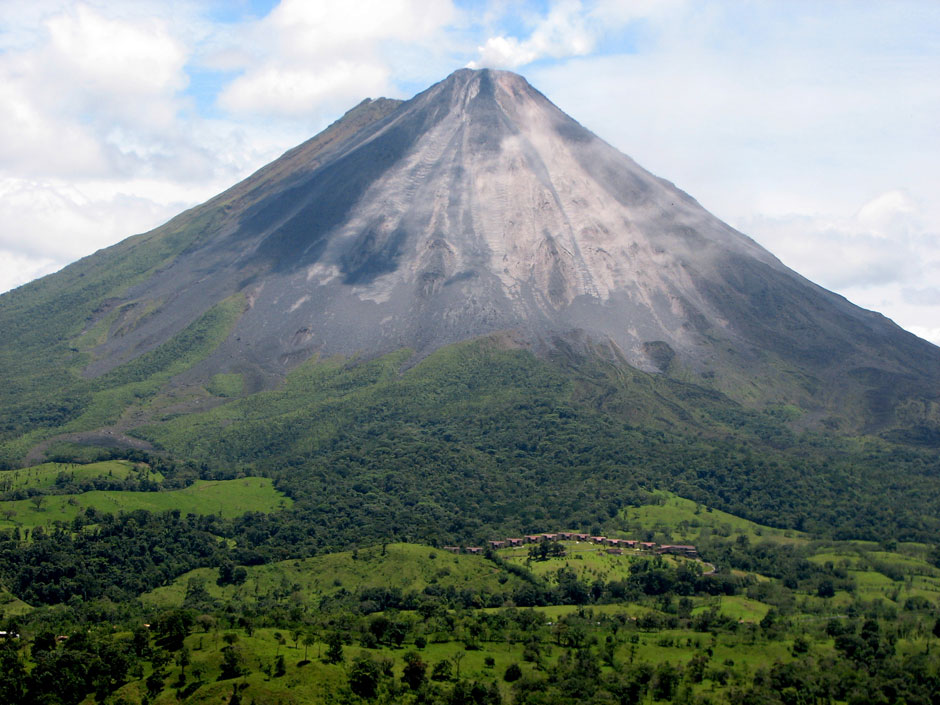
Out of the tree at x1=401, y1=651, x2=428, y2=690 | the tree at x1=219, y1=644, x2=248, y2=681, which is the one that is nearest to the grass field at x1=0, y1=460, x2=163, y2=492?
the tree at x1=219, y1=644, x2=248, y2=681

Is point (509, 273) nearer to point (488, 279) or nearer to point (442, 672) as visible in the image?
point (488, 279)

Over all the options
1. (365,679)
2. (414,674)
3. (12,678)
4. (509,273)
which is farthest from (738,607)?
(509,273)

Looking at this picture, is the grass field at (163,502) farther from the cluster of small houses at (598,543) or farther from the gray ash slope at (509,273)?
the gray ash slope at (509,273)

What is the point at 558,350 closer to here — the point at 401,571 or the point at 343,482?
the point at 343,482

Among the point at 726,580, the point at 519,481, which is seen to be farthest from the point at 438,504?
the point at 726,580

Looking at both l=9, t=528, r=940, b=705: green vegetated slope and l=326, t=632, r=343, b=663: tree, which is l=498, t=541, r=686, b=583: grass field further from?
l=326, t=632, r=343, b=663: tree

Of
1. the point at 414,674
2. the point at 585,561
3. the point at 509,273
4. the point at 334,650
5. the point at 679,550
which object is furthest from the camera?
the point at 509,273
